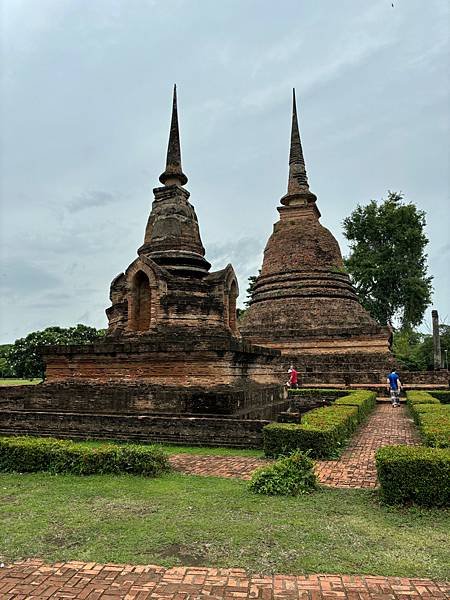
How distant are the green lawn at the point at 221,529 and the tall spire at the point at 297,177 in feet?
88.7

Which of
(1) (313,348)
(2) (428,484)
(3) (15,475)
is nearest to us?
(2) (428,484)

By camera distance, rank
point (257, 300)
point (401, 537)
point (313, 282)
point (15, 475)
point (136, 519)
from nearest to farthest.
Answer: point (401, 537)
point (136, 519)
point (15, 475)
point (313, 282)
point (257, 300)

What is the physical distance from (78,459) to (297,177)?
2800 centimetres

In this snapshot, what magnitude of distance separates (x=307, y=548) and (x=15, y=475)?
210 inches

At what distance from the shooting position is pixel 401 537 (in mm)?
5129

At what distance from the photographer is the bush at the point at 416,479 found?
6.10m

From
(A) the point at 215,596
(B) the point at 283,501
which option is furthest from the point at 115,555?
(B) the point at 283,501

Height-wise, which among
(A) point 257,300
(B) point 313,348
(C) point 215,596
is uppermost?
(A) point 257,300

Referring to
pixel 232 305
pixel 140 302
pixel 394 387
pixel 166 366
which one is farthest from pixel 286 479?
pixel 394 387

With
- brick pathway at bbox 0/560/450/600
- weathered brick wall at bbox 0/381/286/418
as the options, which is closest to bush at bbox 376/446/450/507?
brick pathway at bbox 0/560/450/600

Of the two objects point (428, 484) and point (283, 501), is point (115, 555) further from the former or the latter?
point (428, 484)

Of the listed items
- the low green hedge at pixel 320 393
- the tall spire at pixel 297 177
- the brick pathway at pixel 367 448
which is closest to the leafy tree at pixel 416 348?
the tall spire at pixel 297 177

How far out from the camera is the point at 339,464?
29.1 feet

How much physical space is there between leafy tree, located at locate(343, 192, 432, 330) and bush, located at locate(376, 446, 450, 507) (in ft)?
116
